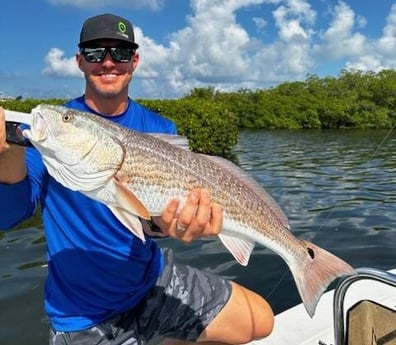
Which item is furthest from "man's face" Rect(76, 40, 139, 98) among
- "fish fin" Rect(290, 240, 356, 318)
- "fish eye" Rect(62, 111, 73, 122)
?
"fish fin" Rect(290, 240, 356, 318)

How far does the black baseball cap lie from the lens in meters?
3.12

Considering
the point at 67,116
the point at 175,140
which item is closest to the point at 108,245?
the point at 175,140

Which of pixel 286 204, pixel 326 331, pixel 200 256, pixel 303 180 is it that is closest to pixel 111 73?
pixel 326 331

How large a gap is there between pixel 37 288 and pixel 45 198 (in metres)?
3.73

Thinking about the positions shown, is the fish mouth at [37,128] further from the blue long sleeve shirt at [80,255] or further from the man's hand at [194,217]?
the man's hand at [194,217]

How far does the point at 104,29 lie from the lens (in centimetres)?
314

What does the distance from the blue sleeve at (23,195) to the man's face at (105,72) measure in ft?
1.90

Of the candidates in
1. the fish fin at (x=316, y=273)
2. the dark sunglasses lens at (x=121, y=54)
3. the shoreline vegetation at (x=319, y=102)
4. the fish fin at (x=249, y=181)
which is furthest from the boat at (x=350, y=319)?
the shoreline vegetation at (x=319, y=102)

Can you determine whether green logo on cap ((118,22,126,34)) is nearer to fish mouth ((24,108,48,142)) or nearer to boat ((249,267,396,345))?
fish mouth ((24,108,48,142))

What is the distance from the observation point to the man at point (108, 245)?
2699 mm

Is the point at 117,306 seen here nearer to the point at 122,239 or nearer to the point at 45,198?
the point at 122,239

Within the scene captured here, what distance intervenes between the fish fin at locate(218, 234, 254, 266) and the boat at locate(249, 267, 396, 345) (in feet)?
1.83

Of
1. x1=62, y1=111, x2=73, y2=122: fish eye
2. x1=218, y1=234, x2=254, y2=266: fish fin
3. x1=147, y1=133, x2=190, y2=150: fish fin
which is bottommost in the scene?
x1=218, y1=234, x2=254, y2=266: fish fin

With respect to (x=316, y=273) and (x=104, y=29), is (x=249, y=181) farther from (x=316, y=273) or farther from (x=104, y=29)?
(x=104, y=29)
